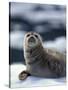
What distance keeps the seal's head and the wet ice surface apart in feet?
0.82

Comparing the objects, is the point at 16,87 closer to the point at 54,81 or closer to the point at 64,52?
the point at 54,81

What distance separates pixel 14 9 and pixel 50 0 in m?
0.44

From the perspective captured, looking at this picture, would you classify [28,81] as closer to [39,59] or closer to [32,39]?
[39,59]

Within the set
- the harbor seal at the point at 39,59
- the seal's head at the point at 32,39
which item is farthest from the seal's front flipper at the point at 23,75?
the seal's head at the point at 32,39

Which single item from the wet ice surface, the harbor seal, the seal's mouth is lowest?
the wet ice surface

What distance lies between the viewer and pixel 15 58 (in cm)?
246

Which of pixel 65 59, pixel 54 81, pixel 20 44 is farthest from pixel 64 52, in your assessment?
pixel 20 44

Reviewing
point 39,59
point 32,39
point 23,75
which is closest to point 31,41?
point 32,39

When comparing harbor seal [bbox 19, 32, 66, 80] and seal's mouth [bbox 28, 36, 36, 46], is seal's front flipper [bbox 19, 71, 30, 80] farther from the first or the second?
seal's mouth [bbox 28, 36, 36, 46]

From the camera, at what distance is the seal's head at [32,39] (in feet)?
8.19

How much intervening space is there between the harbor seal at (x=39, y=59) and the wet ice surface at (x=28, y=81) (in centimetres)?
4

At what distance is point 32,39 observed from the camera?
99.0 inches

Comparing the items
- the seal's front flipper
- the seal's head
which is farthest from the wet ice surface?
the seal's head

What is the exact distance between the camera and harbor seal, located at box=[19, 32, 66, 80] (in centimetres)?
249
